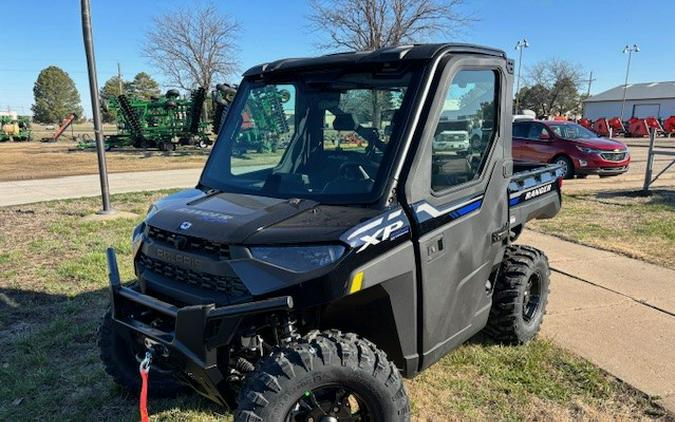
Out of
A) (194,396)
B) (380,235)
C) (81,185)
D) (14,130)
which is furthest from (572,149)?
(14,130)

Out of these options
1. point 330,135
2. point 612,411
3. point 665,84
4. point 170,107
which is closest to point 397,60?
point 330,135

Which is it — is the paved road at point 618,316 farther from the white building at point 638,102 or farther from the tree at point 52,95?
the tree at point 52,95

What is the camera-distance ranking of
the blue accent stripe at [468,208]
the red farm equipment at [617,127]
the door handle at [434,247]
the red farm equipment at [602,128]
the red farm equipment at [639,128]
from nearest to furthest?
1. the door handle at [434,247]
2. the blue accent stripe at [468,208]
3. the red farm equipment at [602,128]
4. the red farm equipment at [639,128]
5. the red farm equipment at [617,127]

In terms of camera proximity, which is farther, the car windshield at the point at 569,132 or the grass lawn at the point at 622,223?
the car windshield at the point at 569,132

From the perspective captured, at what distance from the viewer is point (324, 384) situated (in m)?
2.32

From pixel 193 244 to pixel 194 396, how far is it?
1440mm

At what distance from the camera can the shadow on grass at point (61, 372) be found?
3.33 meters

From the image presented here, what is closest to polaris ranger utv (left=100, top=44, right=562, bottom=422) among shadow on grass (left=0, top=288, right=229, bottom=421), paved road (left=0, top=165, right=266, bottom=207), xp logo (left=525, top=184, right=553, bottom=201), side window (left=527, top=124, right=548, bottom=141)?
shadow on grass (left=0, top=288, right=229, bottom=421)

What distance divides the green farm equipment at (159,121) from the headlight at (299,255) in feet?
80.2

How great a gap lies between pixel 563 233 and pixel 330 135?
598cm

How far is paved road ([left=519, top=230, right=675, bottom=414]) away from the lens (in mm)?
3795

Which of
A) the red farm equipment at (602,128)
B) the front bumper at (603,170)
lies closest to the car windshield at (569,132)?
the front bumper at (603,170)

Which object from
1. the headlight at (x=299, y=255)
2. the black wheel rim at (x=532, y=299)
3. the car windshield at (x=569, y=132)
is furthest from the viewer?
the car windshield at (x=569, y=132)

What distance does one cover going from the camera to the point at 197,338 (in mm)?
2264
